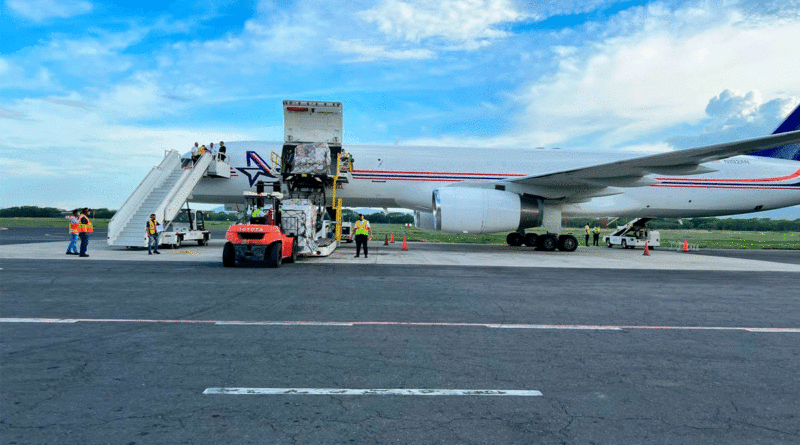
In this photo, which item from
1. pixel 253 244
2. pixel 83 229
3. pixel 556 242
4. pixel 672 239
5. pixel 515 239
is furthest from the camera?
pixel 672 239

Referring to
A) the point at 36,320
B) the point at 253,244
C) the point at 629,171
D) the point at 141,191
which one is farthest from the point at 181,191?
the point at 629,171

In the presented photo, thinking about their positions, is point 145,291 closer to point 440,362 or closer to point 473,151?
point 440,362

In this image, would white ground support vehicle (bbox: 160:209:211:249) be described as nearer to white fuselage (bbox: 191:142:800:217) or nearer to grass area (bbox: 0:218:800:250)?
white fuselage (bbox: 191:142:800:217)

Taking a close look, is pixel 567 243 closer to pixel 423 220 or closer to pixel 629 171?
pixel 629 171

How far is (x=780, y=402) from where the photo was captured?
3439 millimetres

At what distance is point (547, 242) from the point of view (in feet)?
63.9

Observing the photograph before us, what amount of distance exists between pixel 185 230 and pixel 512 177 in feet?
42.8

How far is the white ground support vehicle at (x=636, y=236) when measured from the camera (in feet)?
81.9

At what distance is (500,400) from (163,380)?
8.12 ft

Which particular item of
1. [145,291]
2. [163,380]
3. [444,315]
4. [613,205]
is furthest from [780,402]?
[613,205]

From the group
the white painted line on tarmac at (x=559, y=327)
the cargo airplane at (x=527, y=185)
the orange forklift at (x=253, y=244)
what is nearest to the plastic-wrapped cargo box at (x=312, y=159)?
the cargo airplane at (x=527, y=185)

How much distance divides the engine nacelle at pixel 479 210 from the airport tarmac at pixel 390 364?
301 inches

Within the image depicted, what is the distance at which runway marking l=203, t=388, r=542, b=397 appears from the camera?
11.3 ft

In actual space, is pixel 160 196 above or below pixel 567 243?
above
